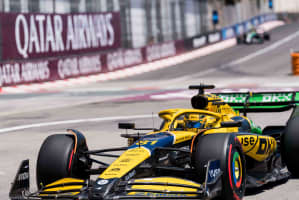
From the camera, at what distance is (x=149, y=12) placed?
169 feet

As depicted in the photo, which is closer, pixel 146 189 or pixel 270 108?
pixel 146 189

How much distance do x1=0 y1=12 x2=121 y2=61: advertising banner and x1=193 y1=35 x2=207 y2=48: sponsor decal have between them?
797cm

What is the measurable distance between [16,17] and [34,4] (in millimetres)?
4364

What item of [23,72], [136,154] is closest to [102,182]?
[136,154]

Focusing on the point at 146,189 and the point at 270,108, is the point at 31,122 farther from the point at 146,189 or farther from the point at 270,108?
the point at 146,189

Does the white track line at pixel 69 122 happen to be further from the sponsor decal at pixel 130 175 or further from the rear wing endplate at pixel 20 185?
the sponsor decal at pixel 130 175

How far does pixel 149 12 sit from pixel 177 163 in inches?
1738

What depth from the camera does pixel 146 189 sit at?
6.80 meters

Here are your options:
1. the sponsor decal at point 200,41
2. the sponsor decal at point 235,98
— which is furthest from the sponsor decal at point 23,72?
the sponsor decal at point 235,98

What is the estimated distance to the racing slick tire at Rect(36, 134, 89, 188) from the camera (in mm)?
7734

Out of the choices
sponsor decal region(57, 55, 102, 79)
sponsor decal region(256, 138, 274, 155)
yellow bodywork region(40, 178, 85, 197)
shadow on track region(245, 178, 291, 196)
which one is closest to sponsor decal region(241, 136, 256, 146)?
sponsor decal region(256, 138, 274, 155)

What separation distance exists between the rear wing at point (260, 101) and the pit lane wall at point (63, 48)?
21.3 m

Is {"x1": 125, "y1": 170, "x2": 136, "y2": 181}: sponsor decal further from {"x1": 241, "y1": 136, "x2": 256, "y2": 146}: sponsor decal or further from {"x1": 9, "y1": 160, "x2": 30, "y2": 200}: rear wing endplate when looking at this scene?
{"x1": 241, "y1": 136, "x2": 256, "y2": 146}: sponsor decal

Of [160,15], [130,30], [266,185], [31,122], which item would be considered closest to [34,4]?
[130,30]
